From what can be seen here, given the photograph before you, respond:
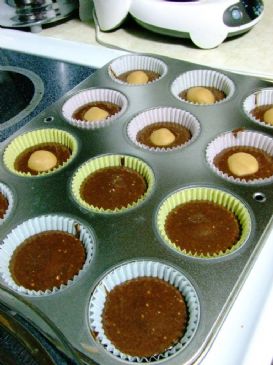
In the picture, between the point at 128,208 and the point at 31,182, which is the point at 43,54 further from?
the point at 128,208

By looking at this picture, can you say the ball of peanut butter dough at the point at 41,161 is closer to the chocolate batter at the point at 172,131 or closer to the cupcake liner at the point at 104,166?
the cupcake liner at the point at 104,166

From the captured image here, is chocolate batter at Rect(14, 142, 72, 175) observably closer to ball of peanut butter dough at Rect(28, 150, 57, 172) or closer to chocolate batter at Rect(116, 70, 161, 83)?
ball of peanut butter dough at Rect(28, 150, 57, 172)

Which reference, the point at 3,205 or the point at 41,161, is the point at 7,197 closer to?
the point at 3,205

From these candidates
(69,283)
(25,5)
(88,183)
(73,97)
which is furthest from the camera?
(25,5)

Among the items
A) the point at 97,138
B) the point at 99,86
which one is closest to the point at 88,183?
the point at 97,138

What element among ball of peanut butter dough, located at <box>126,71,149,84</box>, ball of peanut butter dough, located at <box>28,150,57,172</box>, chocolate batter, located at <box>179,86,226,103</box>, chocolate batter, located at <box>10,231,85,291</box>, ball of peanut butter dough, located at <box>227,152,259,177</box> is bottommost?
chocolate batter, located at <box>10,231,85,291</box>

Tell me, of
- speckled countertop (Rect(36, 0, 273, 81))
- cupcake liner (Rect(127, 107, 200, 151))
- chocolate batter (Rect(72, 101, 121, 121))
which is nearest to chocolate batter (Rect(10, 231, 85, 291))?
cupcake liner (Rect(127, 107, 200, 151))

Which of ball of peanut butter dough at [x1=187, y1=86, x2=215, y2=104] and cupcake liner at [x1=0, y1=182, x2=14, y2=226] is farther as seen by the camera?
ball of peanut butter dough at [x1=187, y1=86, x2=215, y2=104]
